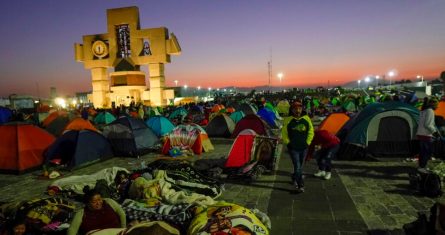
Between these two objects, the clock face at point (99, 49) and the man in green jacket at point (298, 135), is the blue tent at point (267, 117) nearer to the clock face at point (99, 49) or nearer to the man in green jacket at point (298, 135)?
the man in green jacket at point (298, 135)

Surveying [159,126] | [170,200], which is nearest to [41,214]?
[170,200]

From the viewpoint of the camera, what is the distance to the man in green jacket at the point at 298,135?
6453mm

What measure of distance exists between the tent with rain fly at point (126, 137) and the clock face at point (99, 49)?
38.0m

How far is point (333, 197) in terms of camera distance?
6.30 meters

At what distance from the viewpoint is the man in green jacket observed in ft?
21.2

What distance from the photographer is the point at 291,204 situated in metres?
6.04

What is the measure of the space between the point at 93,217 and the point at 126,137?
7419 mm

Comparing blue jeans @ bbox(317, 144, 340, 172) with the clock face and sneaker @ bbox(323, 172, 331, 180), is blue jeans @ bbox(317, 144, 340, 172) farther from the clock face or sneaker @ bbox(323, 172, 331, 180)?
the clock face

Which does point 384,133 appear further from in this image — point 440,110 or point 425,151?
point 440,110

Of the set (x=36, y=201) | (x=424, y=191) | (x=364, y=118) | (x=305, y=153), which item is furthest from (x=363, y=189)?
(x=36, y=201)

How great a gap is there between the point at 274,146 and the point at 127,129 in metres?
6.08

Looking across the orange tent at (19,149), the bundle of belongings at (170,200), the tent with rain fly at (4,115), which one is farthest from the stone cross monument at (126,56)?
Answer: the bundle of belongings at (170,200)

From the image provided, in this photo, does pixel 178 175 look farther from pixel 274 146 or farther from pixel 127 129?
pixel 127 129

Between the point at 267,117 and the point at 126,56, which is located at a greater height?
the point at 126,56
